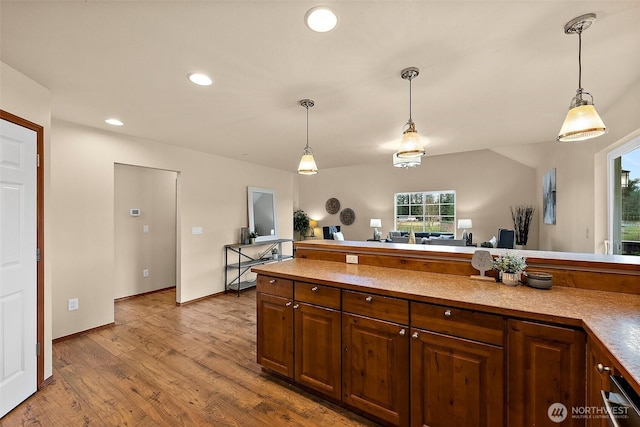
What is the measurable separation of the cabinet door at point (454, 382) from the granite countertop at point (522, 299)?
0.23 m

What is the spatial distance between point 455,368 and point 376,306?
52cm

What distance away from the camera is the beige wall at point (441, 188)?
6.87 metres

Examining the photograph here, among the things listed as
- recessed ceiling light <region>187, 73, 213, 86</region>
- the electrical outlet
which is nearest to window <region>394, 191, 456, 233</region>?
the electrical outlet

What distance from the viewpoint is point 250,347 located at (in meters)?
2.89

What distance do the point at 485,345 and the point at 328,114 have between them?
242 centimetres

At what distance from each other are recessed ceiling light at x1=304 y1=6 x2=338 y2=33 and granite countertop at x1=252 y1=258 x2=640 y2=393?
1.56 metres

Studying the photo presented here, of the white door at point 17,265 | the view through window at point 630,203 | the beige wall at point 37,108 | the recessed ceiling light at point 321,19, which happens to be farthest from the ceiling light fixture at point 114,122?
the view through window at point 630,203

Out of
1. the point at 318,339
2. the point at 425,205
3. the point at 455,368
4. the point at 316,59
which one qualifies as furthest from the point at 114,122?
the point at 425,205

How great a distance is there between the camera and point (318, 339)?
79.0 inches

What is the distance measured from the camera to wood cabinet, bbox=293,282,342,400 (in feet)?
6.33

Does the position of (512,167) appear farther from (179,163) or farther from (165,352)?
(165,352)

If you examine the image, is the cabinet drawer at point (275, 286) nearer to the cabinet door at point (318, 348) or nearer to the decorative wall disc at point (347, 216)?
Answer: the cabinet door at point (318, 348)

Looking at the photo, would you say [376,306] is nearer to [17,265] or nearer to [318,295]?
[318,295]

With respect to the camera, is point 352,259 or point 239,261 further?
point 239,261
